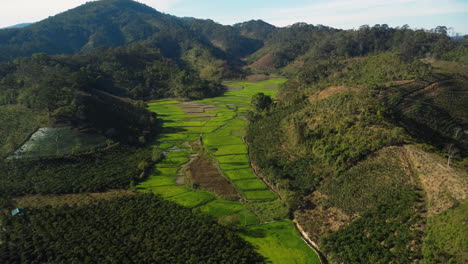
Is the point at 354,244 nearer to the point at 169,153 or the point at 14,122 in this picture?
the point at 169,153

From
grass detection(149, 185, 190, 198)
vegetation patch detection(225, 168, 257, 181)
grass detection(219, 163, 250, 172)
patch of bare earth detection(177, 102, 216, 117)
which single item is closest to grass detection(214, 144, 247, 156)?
grass detection(219, 163, 250, 172)

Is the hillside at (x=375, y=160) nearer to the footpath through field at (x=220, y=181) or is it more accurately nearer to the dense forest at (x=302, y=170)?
the dense forest at (x=302, y=170)

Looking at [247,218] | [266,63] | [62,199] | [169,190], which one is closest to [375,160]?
[247,218]

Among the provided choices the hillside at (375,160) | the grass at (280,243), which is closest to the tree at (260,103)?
the hillside at (375,160)

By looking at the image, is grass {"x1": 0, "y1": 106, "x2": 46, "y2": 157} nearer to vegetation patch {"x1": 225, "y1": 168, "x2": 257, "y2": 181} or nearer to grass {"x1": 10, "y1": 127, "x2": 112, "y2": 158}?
grass {"x1": 10, "y1": 127, "x2": 112, "y2": 158}

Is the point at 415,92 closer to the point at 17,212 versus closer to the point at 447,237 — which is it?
the point at 447,237
